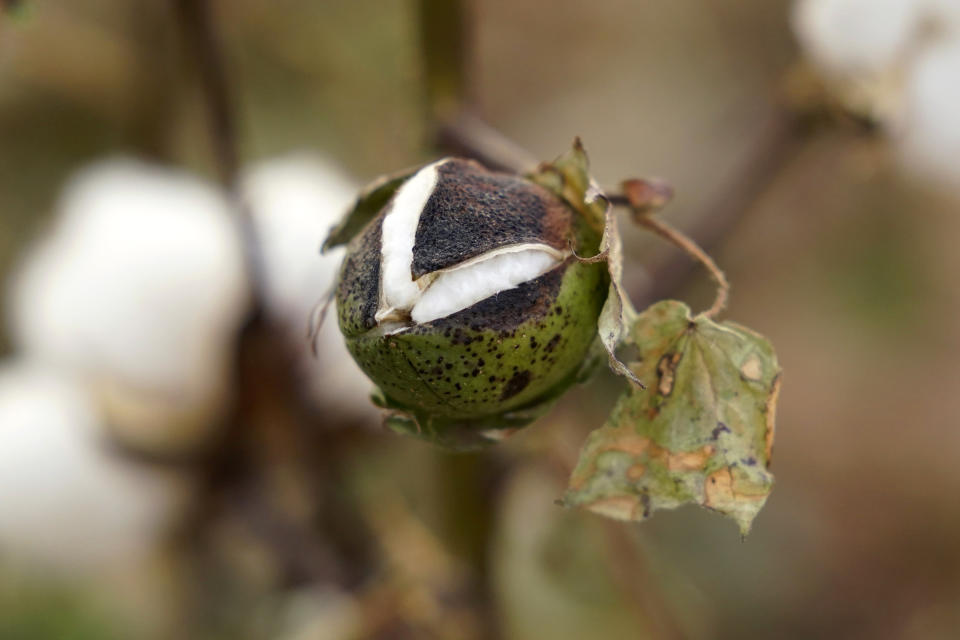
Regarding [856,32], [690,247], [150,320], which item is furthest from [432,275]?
[150,320]

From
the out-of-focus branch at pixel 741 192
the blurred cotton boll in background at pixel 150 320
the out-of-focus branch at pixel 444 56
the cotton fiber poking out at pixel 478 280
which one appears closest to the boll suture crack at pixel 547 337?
the cotton fiber poking out at pixel 478 280

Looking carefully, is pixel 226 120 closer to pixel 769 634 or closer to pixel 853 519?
pixel 769 634

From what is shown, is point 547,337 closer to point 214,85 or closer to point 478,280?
point 478,280

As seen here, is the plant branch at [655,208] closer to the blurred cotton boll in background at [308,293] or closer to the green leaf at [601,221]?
the green leaf at [601,221]

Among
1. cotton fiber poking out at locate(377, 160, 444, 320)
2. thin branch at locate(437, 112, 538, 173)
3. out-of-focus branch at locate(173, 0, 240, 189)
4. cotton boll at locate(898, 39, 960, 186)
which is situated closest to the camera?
cotton fiber poking out at locate(377, 160, 444, 320)

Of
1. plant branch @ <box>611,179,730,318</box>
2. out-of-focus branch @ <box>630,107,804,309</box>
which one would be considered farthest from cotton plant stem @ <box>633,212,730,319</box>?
out-of-focus branch @ <box>630,107,804,309</box>

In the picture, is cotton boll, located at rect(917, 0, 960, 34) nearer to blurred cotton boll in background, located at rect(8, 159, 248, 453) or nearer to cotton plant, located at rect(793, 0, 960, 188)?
cotton plant, located at rect(793, 0, 960, 188)
